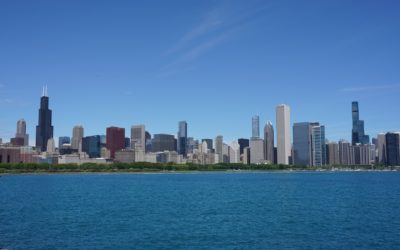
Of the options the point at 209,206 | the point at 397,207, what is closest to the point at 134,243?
the point at 209,206

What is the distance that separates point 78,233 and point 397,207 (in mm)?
53455

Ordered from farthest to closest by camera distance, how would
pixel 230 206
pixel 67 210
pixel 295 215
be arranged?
pixel 230 206 → pixel 67 210 → pixel 295 215

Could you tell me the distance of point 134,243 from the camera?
4303 cm

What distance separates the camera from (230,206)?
76062mm

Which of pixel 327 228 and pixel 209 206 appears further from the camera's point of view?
pixel 209 206

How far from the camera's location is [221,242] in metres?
43.5

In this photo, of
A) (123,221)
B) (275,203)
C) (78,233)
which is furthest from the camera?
(275,203)

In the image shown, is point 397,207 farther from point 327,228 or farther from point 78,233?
point 78,233

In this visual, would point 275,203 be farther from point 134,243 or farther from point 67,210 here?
point 134,243

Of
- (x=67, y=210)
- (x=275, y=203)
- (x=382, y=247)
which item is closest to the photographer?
(x=382, y=247)

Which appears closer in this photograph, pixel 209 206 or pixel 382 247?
pixel 382 247

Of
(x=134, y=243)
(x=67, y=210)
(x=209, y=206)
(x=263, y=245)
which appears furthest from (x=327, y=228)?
(x=67, y=210)

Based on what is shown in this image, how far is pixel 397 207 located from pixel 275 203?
20.8 meters

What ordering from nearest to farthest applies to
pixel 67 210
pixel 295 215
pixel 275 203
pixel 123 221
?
pixel 123 221 < pixel 295 215 < pixel 67 210 < pixel 275 203
